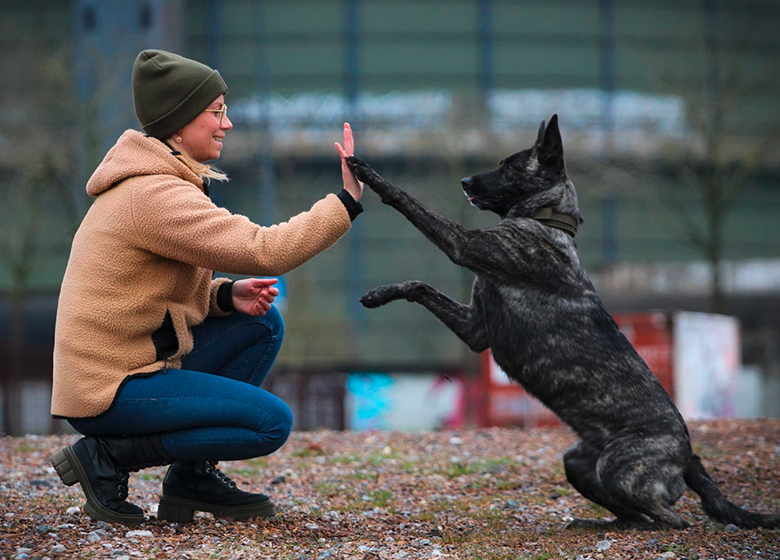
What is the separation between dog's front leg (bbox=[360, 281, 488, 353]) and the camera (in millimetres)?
4629

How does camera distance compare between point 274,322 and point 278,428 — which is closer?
point 278,428

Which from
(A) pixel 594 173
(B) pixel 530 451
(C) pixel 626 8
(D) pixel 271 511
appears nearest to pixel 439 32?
(C) pixel 626 8

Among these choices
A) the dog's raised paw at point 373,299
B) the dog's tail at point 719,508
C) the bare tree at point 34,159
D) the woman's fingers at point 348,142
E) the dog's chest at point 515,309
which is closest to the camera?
the woman's fingers at point 348,142

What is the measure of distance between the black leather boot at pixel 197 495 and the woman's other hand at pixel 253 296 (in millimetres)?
705

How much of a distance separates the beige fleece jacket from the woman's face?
16 cm

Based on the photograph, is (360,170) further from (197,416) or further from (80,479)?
(80,479)

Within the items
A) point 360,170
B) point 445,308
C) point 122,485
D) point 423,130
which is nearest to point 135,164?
point 360,170

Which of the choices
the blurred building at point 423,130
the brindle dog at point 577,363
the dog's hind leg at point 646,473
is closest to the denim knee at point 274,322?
the brindle dog at point 577,363

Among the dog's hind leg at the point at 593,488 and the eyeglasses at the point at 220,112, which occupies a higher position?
the eyeglasses at the point at 220,112

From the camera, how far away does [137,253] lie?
3.64m

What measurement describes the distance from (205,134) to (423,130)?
1964cm

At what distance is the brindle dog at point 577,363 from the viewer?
415cm

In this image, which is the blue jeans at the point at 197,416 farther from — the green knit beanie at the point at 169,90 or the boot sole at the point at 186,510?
the green knit beanie at the point at 169,90

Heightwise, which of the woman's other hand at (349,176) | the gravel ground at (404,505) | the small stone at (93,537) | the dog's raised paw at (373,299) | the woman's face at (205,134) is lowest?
the gravel ground at (404,505)
